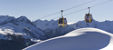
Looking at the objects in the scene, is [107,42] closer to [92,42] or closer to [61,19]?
[92,42]

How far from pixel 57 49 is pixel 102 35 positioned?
13.8m

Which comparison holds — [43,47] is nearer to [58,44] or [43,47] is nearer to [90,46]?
[58,44]

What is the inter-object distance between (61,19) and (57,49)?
6.80 meters

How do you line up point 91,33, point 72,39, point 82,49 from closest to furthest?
point 82,49 < point 72,39 < point 91,33

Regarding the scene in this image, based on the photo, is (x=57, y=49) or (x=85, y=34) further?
(x=85, y=34)

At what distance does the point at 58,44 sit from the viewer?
203 feet

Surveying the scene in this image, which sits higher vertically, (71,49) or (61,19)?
(61,19)

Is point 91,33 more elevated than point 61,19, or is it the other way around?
point 61,19

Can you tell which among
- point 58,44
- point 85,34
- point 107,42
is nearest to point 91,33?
point 85,34

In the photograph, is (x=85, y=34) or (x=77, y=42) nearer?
(x=77, y=42)

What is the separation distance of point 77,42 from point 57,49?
18.3ft

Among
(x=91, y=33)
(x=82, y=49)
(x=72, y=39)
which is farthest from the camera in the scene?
(x=91, y=33)

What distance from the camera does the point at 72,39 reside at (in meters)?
64.1

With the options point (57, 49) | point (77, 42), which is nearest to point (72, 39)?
point (77, 42)
